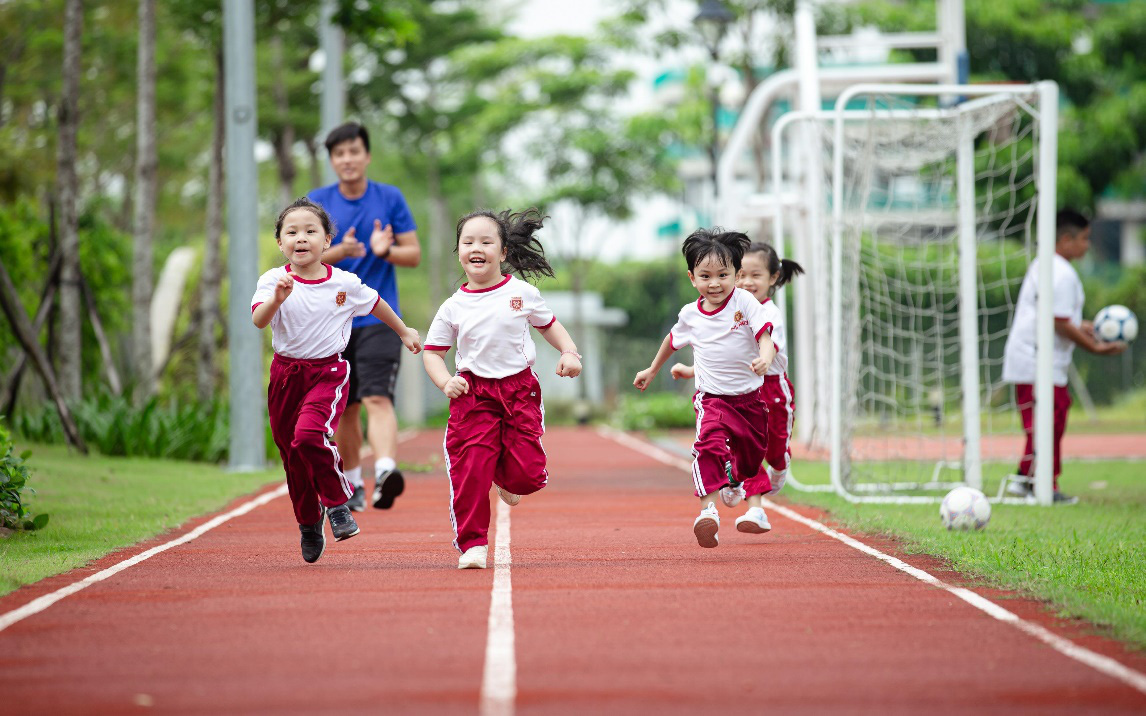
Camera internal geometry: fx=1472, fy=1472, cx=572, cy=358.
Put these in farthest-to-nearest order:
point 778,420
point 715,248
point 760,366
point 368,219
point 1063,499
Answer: point 1063,499
point 368,219
point 778,420
point 715,248
point 760,366

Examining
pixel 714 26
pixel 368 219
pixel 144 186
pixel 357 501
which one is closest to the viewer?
pixel 368 219

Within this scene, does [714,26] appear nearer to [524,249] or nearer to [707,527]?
[524,249]

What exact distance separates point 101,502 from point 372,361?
2615 mm

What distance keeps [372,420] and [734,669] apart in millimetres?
5332

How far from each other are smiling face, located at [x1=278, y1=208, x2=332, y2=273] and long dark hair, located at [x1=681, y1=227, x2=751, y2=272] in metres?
2.07

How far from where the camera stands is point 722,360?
842 centimetres

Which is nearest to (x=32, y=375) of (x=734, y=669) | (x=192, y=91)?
(x=734, y=669)

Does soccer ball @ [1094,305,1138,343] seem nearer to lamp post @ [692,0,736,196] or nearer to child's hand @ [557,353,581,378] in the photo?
child's hand @ [557,353,581,378]

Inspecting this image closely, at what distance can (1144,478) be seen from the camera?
14.0m

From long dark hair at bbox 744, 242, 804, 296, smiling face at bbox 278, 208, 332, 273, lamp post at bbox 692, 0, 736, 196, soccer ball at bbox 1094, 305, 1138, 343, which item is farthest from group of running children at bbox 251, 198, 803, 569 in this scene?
lamp post at bbox 692, 0, 736, 196

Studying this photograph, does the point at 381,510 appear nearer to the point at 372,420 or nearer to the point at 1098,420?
the point at 372,420

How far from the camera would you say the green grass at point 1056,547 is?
20.4 feet

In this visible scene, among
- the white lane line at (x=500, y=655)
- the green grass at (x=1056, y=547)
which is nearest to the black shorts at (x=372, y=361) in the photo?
the white lane line at (x=500, y=655)

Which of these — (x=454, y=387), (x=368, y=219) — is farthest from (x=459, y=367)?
(x=368, y=219)
